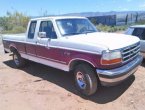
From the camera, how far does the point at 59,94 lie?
20.2 ft

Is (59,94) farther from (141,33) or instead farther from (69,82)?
(141,33)

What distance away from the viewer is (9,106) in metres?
5.66

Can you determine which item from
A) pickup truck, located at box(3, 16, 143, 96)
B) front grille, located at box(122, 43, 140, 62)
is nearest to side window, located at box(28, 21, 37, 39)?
pickup truck, located at box(3, 16, 143, 96)

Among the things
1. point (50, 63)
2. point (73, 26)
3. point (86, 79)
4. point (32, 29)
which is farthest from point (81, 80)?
point (32, 29)

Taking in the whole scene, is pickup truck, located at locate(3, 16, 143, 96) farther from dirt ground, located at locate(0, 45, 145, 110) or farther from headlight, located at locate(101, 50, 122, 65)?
dirt ground, located at locate(0, 45, 145, 110)

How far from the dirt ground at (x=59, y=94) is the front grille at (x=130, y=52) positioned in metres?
0.91

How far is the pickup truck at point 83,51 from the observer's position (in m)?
5.20

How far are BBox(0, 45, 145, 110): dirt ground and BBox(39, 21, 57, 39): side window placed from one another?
4.76ft

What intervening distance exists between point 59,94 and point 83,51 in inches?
56.2

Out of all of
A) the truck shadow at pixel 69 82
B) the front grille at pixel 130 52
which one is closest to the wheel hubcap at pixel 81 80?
the truck shadow at pixel 69 82

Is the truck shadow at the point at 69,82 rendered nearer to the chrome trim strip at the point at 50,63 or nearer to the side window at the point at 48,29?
the chrome trim strip at the point at 50,63

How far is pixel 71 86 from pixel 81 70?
1123mm

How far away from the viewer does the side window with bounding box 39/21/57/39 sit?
6.65 m

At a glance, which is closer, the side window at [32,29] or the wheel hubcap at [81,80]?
the wheel hubcap at [81,80]
